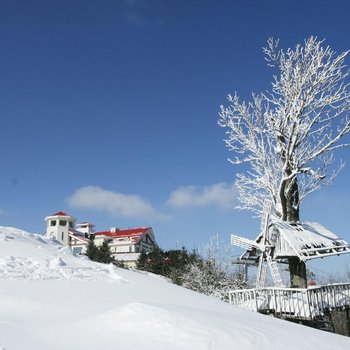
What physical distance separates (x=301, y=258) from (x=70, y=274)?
11.9 metres

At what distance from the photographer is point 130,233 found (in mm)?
70312

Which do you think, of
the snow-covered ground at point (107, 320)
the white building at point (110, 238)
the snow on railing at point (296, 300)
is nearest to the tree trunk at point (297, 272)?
the snow on railing at point (296, 300)

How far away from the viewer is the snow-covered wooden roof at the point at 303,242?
62.1ft

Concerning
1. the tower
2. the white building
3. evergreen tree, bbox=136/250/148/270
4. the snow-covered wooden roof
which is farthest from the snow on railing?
the tower

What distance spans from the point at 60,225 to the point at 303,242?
175 ft

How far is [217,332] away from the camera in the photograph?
5.71 m

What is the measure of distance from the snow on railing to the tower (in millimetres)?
50631

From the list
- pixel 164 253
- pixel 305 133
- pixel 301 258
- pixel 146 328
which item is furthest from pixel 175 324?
pixel 164 253

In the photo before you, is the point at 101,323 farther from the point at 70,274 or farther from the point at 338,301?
the point at 338,301

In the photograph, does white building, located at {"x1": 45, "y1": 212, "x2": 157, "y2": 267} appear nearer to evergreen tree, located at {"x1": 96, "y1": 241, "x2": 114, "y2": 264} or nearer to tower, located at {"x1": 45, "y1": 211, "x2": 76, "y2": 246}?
tower, located at {"x1": 45, "y1": 211, "x2": 76, "y2": 246}

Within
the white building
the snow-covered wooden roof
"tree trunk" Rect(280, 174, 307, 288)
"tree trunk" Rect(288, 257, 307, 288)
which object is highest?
the white building

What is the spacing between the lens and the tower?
65500 mm

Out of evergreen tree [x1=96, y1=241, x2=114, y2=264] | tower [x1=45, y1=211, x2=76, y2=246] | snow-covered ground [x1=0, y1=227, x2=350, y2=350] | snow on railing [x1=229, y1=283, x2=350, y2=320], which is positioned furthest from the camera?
tower [x1=45, y1=211, x2=76, y2=246]

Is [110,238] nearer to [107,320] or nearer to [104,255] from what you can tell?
[104,255]
